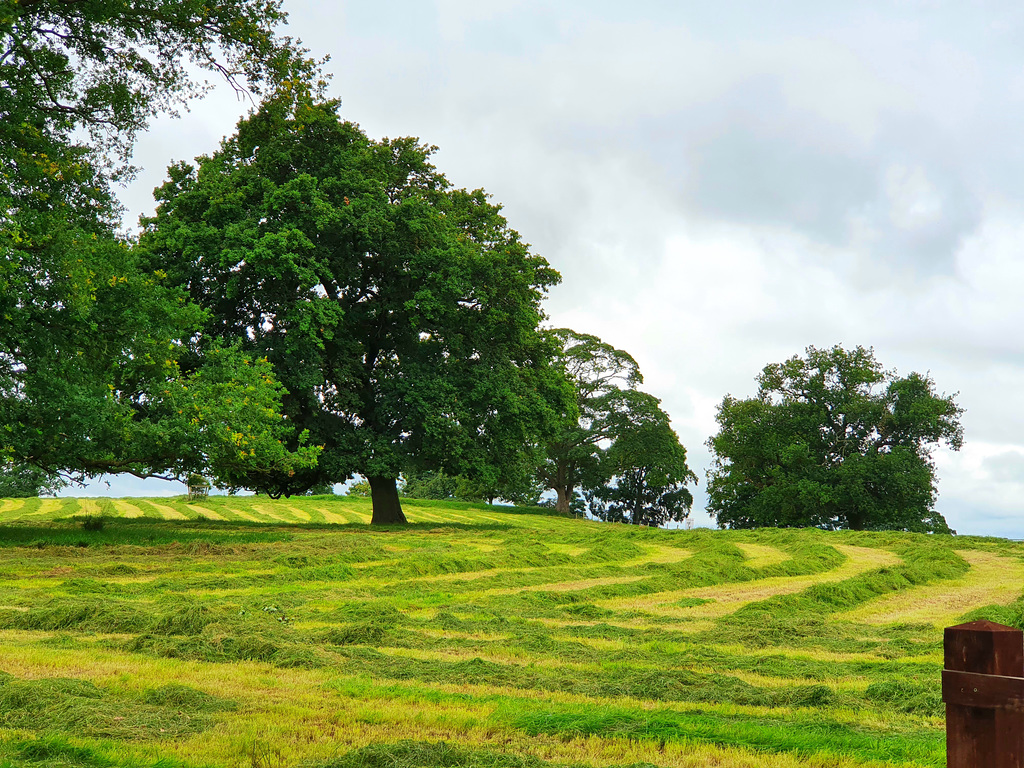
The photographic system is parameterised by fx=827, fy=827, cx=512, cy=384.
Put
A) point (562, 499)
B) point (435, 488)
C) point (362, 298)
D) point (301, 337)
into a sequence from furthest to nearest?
point (435, 488) → point (562, 499) → point (362, 298) → point (301, 337)

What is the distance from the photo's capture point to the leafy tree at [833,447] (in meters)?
42.1

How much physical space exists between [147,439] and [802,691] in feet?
56.1

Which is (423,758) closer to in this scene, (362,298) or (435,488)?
(362,298)

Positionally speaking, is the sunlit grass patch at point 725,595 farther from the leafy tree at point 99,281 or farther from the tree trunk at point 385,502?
the tree trunk at point 385,502

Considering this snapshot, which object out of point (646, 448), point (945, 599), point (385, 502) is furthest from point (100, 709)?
point (646, 448)

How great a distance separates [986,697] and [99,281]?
18409mm

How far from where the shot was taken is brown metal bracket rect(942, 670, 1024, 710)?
343 centimetres

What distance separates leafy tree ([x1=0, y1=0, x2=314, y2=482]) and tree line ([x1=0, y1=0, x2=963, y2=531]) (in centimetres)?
6

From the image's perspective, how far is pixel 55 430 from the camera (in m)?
18.9

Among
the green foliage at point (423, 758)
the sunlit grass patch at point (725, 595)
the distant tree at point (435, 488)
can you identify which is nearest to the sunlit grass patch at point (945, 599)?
the sunlit grass patch at point (725, 595)

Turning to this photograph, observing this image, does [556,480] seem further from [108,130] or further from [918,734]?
[918,734]

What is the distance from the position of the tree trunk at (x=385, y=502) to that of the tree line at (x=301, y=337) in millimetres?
91

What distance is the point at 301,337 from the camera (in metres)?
27.1

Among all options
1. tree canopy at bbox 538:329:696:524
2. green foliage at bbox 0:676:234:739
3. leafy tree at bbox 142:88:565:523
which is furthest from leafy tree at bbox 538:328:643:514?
green foliage at bbox 0:676:234:739
